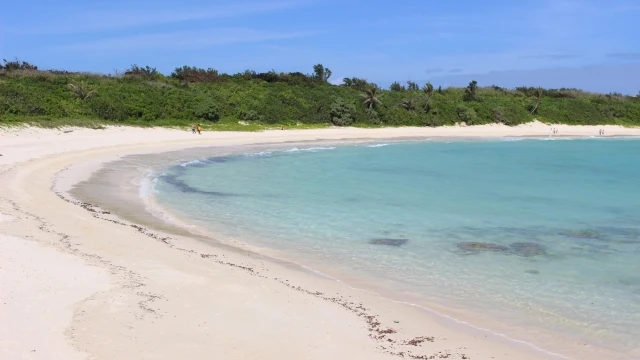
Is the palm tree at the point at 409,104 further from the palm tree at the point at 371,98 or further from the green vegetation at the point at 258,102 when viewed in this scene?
the palm tree at the point at 371,98

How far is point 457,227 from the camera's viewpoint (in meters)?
13.6

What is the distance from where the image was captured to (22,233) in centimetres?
1027

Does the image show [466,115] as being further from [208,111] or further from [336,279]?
[336,279]

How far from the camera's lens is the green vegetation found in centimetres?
3810

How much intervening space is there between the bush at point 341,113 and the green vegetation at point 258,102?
0.08 meters

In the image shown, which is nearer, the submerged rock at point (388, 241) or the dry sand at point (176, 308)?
the dry sand at point (176, 308)

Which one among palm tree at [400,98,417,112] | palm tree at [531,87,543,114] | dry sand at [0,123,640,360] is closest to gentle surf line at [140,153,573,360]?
dry sand at [0,123,640,360]

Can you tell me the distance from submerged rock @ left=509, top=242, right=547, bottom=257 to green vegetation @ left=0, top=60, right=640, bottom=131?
2659cm

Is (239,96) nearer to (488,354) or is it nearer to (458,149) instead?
(458,149)

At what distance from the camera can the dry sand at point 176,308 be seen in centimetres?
587

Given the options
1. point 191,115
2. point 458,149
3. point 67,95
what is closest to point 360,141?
point 458,149

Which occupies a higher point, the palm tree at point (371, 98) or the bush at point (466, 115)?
Answer: the palm tree at point (371, 98)

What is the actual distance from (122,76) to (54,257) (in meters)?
44.4

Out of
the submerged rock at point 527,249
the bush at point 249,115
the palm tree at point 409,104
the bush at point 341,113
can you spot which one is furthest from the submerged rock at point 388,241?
the palm tree at point 409,104
